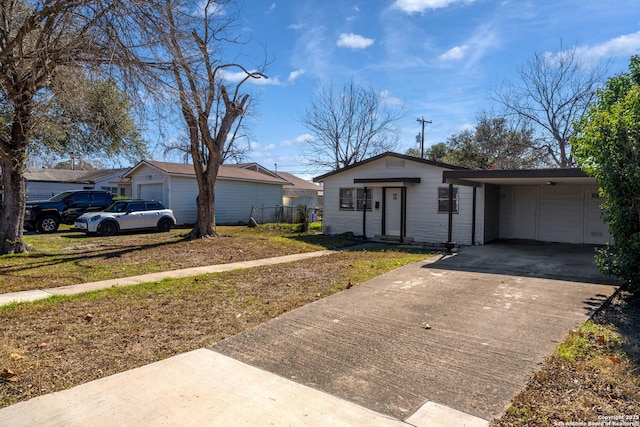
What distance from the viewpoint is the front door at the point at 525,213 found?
14406 millimetres

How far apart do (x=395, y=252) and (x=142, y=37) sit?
28.1 ft

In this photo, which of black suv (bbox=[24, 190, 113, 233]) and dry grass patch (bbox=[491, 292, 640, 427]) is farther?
black suv (bbox=[24, 190, 113, 233])

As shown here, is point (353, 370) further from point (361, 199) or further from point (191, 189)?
point (191, 189)

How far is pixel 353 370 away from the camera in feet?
12.7

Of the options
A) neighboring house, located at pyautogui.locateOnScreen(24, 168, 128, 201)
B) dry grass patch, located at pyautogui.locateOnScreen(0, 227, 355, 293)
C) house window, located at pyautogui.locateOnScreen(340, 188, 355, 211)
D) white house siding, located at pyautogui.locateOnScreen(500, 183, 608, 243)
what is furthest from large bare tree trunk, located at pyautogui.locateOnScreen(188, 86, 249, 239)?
neighboring house, located at pyautogui.locateOnScreen(24, 168, 128, 201)

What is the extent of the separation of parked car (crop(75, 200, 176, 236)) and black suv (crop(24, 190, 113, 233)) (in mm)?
1244

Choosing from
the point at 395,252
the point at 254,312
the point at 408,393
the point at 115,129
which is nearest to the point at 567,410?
the point at 408,393

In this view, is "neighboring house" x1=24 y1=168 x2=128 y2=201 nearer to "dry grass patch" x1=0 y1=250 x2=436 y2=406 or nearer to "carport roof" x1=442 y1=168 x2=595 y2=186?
"dry grass patch" x1=0 y1=250 x2=436 y2=406

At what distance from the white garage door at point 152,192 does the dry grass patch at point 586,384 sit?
69.0ft

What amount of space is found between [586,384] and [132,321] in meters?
5.03

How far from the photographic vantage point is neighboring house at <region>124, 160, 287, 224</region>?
849 inches

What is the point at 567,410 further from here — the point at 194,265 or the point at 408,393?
the point at 194,265

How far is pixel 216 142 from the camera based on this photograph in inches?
605

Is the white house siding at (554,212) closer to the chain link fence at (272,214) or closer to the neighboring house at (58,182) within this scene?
the chain link fence at (272,214)
